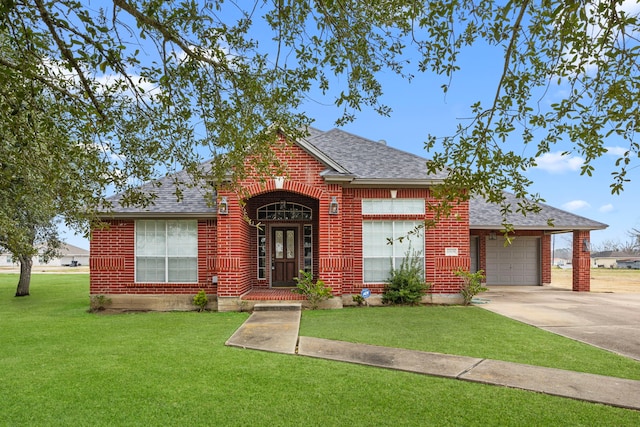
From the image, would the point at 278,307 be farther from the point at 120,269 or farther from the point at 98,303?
the point at 98,303

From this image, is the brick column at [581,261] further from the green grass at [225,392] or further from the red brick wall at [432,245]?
the green grass at [225,392]

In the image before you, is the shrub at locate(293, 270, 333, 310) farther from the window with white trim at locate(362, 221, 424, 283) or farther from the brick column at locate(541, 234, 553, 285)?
the brick column at locate(541, 234, 553, 285)

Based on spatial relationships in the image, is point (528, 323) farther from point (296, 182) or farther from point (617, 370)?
point (296, 182)

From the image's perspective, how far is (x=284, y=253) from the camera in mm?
15539

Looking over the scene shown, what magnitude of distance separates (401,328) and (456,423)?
4.93 metres

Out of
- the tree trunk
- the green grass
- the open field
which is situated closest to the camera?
the green grass

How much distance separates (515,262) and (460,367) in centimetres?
1693

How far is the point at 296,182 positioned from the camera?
12.4 m

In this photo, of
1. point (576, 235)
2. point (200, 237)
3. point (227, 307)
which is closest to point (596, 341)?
point (227, 307)

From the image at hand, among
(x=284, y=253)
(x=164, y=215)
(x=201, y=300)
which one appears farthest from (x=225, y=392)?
(x=284, y=253)

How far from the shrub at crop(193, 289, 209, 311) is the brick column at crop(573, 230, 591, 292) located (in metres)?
15.3

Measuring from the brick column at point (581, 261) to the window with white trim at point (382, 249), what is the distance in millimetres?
9336

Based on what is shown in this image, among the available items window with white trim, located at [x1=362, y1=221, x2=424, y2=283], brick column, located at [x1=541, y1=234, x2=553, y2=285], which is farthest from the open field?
window with white trim, located at [x1=362, y1=221, x2=424, y2=283]

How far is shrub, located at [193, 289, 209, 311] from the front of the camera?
12664mm
